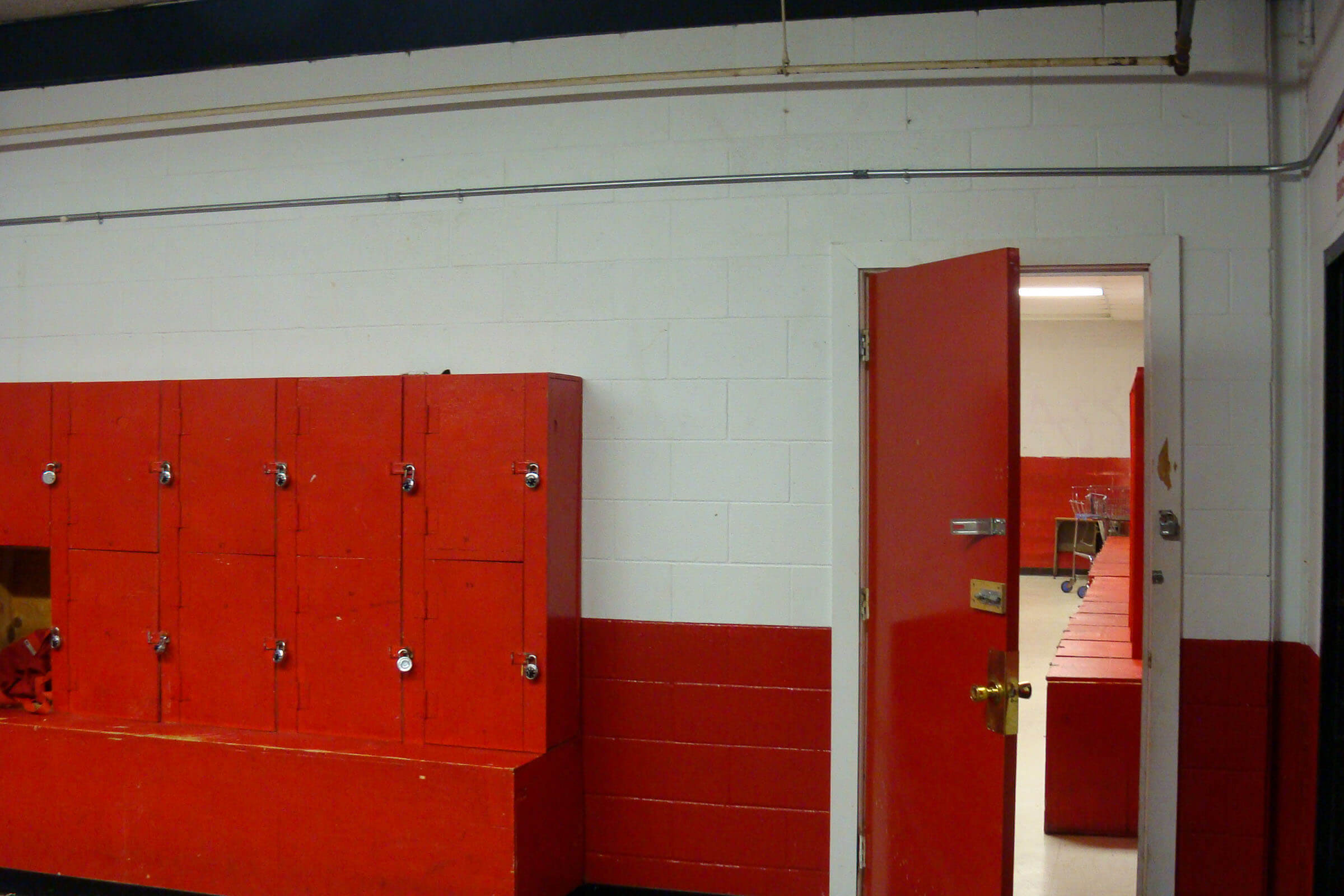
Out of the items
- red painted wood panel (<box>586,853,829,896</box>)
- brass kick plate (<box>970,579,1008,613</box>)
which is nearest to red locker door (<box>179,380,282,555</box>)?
red painted wood panel (<box>586,853,829,896</box>)

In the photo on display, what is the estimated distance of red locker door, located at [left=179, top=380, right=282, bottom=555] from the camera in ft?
10.1

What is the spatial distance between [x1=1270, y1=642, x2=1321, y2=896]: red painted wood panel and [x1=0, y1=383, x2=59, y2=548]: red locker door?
12.8 ft

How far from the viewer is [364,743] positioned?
2.95 meters

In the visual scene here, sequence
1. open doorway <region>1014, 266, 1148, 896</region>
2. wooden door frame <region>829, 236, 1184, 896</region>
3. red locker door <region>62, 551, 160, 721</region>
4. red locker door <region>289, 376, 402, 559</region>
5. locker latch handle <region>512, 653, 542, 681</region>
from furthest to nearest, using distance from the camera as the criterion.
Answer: open doorway <region>1014, 266, 1148, 896</region>, red locker door <region>62, 551, 160, 721</region>, red locker door <region>289, 376, 402, 559</region>, locker latch handle <region>512, 653, 542, 681</region>, wooden door frame <region>829, 236, 1184, 896</region>

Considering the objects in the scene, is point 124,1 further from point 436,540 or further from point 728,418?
point 728,418

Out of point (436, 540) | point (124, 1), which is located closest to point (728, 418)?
point (436, 540)

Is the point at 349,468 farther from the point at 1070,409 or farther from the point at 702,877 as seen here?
the point at 1070,409

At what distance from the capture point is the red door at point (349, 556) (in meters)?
2.97

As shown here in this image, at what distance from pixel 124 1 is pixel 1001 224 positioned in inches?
125

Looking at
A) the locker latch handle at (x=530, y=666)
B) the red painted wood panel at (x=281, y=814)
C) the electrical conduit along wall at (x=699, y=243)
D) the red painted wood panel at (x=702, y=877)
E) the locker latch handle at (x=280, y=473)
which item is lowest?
the red painted wood panel at (x=702, y=877)

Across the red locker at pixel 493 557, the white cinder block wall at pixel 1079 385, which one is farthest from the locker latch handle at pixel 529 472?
the white cinder block wall at pixel 1079 385

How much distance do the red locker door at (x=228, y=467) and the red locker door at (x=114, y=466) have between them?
0.12 metres

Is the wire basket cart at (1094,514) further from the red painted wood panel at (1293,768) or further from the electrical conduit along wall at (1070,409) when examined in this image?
→ the red painted wood panel at (1293,768)

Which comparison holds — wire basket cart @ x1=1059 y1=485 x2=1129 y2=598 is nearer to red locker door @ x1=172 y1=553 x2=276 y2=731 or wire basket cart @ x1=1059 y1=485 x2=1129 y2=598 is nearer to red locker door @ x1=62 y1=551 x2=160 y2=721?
red locker door @ x1=172 y1=553 x2=276 y2=731
